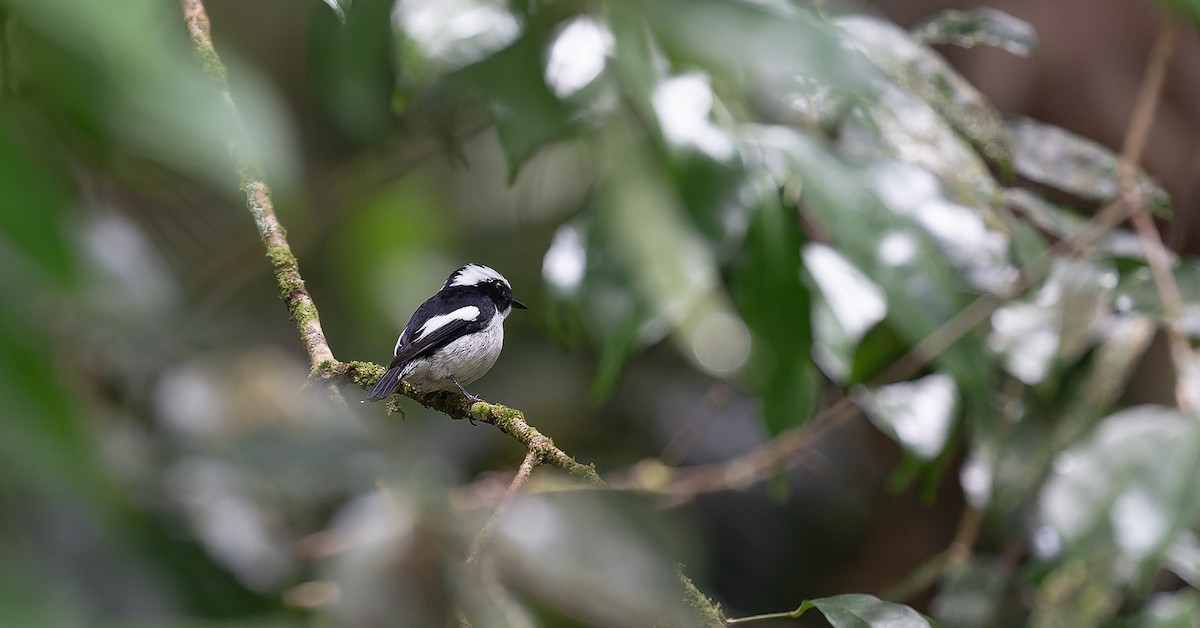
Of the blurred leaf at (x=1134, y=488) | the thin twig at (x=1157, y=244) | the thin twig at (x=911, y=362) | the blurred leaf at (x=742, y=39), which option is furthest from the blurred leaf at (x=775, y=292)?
the thin twig at (x=1157, y=244)

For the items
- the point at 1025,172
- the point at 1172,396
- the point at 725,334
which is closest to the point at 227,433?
the point at 725,334

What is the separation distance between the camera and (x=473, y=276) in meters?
2.72

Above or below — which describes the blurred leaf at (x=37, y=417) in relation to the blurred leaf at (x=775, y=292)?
above

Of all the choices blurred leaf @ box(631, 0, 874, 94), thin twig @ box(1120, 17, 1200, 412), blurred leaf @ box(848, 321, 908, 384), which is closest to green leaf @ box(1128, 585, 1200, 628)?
thin twig @ box(1120, 17, 1200, 412)

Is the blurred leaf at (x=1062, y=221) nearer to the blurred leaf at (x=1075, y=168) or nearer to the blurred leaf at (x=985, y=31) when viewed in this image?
the blurred leaf at (x=1075, y=168)

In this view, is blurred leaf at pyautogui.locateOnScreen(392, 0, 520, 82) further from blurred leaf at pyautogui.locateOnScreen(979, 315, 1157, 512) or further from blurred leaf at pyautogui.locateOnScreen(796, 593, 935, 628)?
blurred leaf at pyautogui.locateOnScreen(979, 315, 1157, 512)

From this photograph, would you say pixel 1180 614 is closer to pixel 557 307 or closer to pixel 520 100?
pixel 557 307

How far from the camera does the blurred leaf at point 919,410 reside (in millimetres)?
1904

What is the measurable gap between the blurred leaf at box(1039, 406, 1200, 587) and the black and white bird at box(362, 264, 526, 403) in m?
1.05

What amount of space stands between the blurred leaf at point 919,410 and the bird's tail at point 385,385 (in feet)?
2.91

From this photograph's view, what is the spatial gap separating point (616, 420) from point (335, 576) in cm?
303

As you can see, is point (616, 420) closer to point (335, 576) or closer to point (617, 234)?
point (617, 234)

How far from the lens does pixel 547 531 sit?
759mm

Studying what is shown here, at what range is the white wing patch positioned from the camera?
2.69 meters
